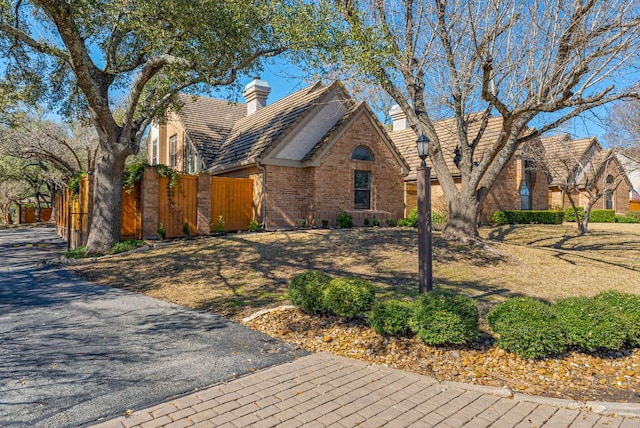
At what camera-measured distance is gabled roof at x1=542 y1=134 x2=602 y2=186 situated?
18.8m

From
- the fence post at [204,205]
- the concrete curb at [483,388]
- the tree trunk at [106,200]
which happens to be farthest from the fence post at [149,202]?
the concrete curb at [483,388]

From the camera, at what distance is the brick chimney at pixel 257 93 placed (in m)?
24.0

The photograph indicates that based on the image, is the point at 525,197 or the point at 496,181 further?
the point at 525,197

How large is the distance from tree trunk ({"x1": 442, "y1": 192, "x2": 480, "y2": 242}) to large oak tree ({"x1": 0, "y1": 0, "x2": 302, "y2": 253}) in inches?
287

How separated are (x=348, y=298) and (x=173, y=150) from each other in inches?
836

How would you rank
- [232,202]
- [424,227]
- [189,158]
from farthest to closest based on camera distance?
1. [189,158]
2. [232,202]
3. [424,227]

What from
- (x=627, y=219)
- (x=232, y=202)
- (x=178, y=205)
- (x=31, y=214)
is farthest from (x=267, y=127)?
(x=31, y=214)

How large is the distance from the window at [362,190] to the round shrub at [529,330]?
13.5 meters

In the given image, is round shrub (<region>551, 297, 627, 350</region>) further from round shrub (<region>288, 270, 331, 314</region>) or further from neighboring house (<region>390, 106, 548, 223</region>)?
neighboring house (<region>390, 106, 548, 223</region>)

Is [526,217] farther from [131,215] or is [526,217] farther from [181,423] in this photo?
[181,423]

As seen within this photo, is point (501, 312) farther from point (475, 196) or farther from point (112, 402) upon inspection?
point (475, 196)

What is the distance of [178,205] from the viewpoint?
588 inches

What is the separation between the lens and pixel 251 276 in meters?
9.38

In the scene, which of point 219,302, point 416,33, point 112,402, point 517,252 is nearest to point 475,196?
point 517,252
